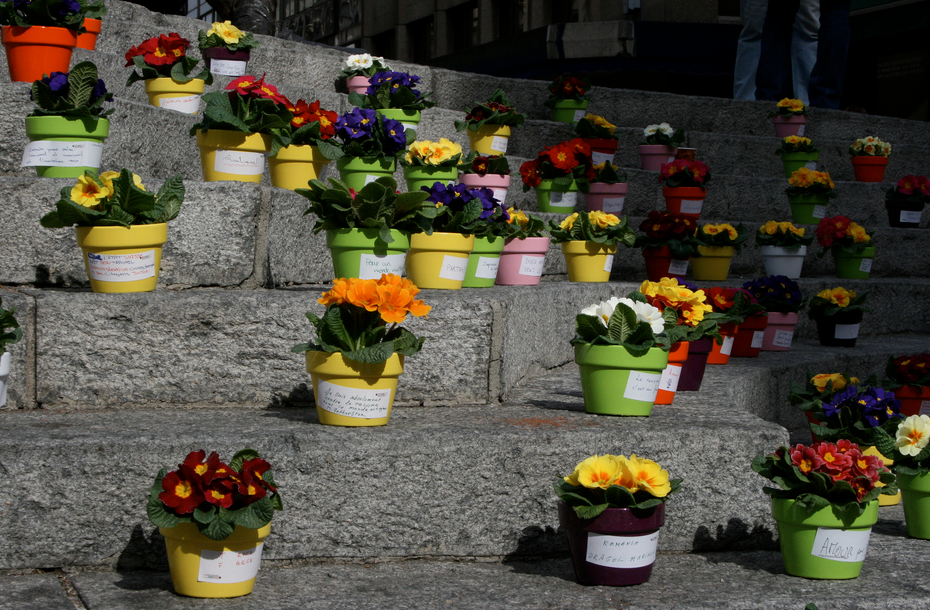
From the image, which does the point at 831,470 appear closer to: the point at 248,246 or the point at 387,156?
the point at 248,246

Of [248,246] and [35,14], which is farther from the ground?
[35,14]

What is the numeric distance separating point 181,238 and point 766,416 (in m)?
2.01

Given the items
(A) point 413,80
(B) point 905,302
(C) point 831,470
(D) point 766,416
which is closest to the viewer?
(C) point 831,470

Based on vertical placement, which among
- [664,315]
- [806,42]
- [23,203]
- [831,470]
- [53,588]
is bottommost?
[53,588]

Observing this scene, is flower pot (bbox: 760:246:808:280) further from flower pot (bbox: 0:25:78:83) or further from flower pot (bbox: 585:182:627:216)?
flower pot (bbox: 0:25:78:83)

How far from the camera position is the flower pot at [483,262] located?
9.62 ft

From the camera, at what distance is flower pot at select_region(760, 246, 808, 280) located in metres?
4.45

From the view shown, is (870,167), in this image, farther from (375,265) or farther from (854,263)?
(375,265)

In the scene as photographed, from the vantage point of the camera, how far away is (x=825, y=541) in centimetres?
198

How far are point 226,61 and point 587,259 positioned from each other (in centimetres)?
176

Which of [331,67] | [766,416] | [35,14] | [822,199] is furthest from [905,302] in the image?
[35,14]

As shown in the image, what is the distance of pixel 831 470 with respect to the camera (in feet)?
6.48

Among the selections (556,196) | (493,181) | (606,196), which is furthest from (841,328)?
(493,181)

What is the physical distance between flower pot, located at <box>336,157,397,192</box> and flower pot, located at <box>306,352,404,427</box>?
4.20ft
